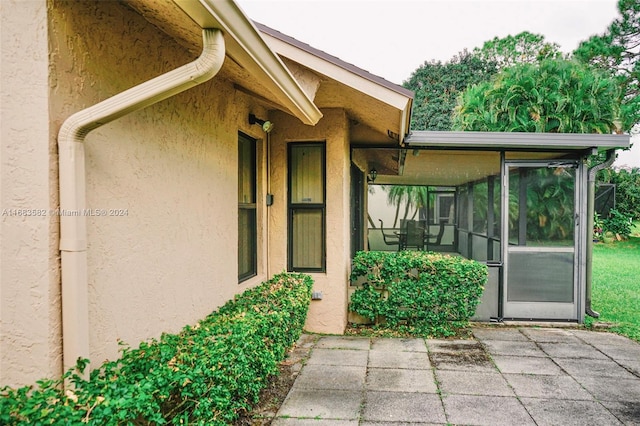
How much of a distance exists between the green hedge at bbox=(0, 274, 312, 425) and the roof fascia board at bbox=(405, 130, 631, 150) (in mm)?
3138

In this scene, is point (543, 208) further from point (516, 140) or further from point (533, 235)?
point (516, 140)

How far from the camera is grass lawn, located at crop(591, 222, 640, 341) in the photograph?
592 cm

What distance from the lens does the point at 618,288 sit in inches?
334

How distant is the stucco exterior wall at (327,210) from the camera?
5113 millimetres

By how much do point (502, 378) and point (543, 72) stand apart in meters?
13.9

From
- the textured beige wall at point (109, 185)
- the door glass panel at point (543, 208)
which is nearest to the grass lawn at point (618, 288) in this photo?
the door glass panel at point (543, 208)

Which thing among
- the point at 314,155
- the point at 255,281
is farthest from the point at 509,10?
the point at 255,281

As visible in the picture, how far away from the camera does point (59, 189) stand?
1.80 meters

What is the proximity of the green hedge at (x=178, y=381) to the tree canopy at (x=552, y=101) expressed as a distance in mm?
13005

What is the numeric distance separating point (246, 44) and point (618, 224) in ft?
69.3

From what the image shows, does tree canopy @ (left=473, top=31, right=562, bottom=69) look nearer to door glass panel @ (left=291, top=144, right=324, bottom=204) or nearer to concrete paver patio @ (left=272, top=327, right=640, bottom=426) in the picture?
door glass panel @ (left=291, top=144, right=324, bottom=204)

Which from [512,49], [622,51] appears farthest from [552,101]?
[512,49]

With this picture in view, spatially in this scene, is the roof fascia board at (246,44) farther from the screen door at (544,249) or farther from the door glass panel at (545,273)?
the door glass panel at (545,273)

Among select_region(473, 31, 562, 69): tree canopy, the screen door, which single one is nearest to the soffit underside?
the screen door
